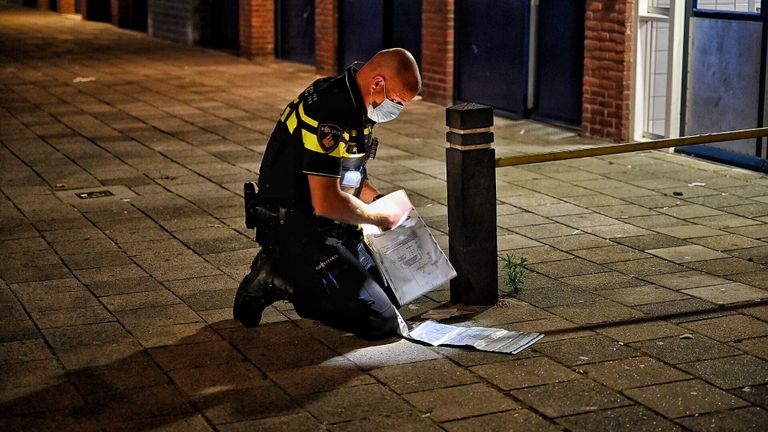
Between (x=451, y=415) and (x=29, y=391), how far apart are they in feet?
6.19

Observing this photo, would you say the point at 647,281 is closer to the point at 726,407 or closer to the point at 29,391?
the point at 726,407

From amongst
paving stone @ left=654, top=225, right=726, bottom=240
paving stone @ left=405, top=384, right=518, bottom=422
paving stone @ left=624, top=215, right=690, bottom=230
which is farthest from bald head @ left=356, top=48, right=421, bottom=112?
paving stone @ left=624, top=215, right=690, bottom=230

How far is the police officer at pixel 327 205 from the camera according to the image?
20.2ft

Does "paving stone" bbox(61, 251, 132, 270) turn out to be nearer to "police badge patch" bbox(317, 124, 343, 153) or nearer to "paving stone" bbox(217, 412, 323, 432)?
"police badge patch" bbox(317, 124, 343, 153)

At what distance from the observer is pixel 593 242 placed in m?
8.44

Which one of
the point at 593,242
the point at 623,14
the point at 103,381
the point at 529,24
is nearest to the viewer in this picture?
the point at 103,381

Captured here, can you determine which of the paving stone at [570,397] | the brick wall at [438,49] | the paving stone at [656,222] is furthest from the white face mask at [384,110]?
the brick wall at [438,49]

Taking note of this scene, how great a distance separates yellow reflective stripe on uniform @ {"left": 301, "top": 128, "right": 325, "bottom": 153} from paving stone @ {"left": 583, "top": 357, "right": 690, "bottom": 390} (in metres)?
1.65

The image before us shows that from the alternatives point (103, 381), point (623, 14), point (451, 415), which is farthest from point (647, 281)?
point (623, 14)

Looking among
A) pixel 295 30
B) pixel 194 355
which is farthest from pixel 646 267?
pixel 295 30

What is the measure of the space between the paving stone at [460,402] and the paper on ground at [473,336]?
0.52 meters

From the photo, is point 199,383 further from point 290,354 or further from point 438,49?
point 438,49

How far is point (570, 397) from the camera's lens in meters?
5.48

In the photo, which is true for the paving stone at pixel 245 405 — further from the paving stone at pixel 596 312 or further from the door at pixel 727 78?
the door at pixel 727 78
